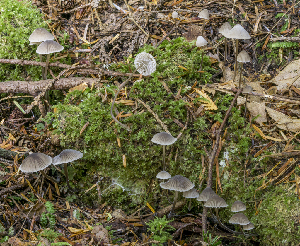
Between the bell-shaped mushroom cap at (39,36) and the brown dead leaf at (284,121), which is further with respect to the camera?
the bell-shaped mushroom cap at (39,36)

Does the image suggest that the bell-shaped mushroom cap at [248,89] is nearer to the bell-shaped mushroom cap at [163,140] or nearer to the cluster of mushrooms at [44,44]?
the bell-shaped mushroom cap at [163,140]

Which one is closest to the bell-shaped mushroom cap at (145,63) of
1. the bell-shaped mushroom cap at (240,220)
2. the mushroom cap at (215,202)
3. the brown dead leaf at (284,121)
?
the brown dead leaf at (284,121)

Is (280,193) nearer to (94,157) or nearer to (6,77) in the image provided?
(94,157)

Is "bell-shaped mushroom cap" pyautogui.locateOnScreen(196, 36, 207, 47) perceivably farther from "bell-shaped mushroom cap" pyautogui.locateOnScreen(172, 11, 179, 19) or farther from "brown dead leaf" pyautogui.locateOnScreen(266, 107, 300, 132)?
"brown dead leaf" pyautogui.locateOnScreen(266, 107, 300, 132)

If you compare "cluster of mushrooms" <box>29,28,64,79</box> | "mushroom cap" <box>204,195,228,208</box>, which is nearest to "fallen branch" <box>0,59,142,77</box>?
"cluster of mushrooms" <box>29,28,64,79</box>

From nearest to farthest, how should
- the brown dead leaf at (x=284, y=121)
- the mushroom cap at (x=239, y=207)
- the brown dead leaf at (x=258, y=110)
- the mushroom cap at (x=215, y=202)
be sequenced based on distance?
the mushroom cap at (x=215, y=202) < the mushroom cap at (x=239, y=207) < the brown dead leaf at (x=284, y=121) < the brown dead leaf at (x=258, y=110)

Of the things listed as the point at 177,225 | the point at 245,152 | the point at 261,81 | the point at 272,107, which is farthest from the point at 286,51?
the point at 177,225

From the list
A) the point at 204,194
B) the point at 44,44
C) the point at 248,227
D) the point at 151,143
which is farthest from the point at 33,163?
the point at 248,227

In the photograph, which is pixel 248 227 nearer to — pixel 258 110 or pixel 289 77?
pixel 258 110
